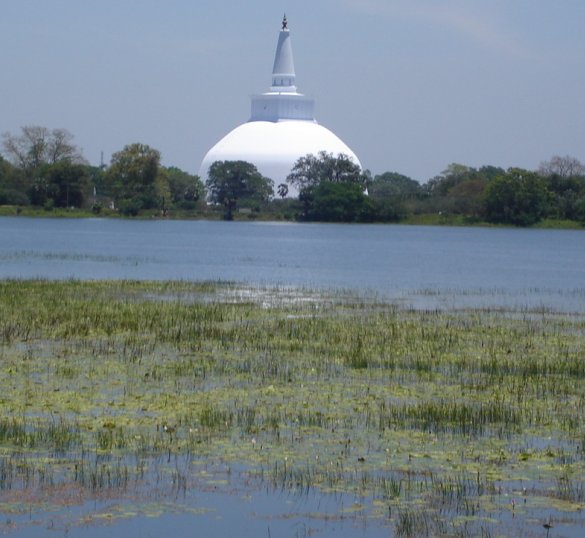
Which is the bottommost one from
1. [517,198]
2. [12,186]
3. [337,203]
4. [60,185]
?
[337,203]

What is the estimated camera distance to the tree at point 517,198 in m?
111

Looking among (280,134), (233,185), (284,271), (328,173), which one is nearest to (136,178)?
(233,185)

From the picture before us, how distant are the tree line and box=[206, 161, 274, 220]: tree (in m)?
0.09

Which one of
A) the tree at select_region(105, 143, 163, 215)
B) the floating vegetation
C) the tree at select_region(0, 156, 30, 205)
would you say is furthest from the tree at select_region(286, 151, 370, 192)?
the floating vegetation

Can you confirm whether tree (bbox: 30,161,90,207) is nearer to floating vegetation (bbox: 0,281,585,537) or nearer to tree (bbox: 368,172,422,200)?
tree (bbox: 368,172,422,200)

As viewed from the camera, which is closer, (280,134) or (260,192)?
(260,192)

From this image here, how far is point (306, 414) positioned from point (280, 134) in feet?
470

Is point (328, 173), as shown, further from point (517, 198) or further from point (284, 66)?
point (284, 66)

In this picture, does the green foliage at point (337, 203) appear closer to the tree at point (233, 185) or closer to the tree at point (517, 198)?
the tree at point (233, 185)

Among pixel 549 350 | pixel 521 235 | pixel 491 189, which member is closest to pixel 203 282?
pixel 549 350

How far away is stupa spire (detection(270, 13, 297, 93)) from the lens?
15021 centimetres

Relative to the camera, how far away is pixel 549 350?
902 inches

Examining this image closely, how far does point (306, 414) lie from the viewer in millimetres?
15695

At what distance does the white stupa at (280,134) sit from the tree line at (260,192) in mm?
21855
